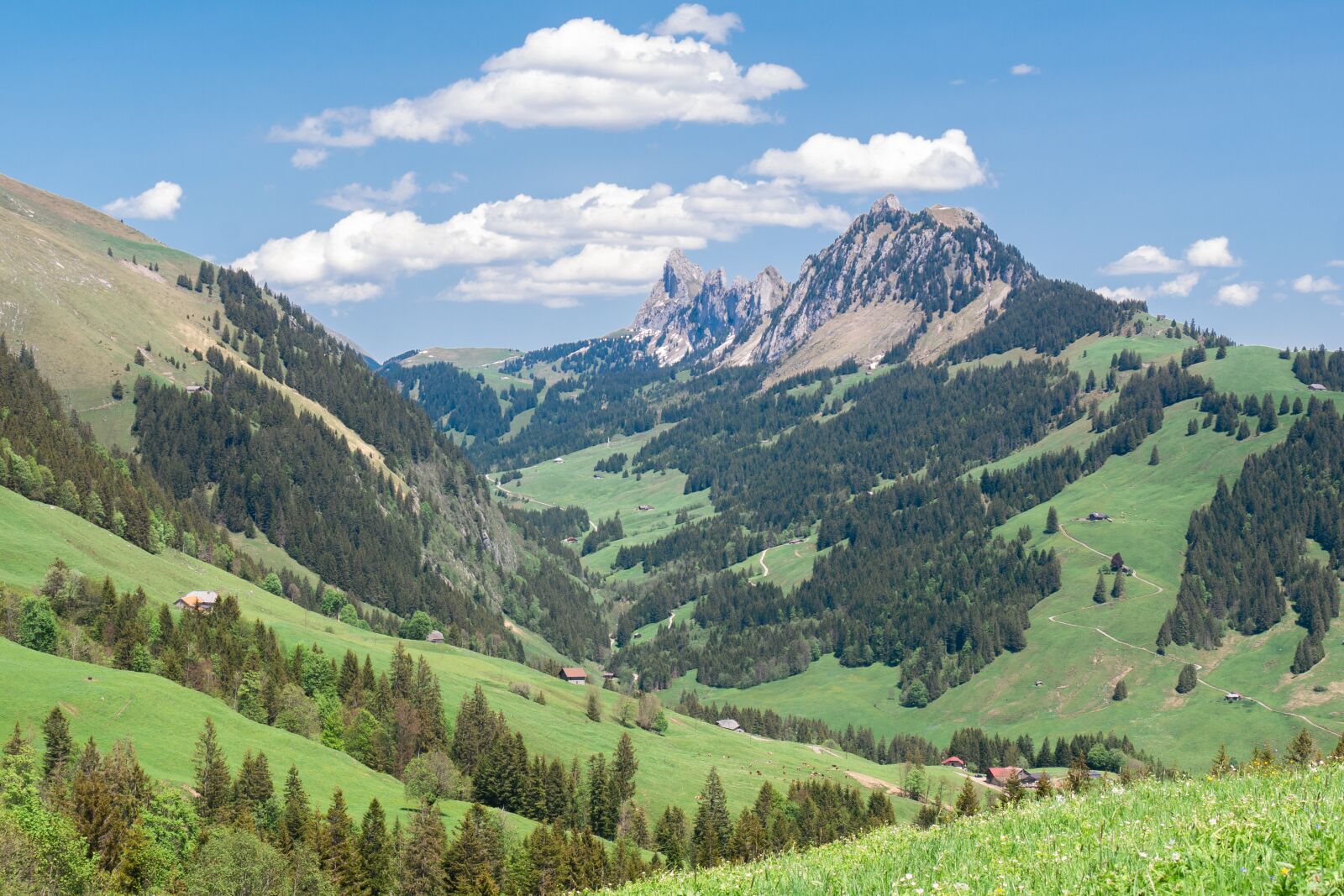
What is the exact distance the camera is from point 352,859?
95.6 m

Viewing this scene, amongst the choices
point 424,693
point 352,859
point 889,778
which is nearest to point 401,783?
point 424,693

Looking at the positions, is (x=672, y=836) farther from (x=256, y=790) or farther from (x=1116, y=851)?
(x=1116, y=851)

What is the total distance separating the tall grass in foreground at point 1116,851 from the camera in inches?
604

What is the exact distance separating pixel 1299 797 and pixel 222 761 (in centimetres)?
10597

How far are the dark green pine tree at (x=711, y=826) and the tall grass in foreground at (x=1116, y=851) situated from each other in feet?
319

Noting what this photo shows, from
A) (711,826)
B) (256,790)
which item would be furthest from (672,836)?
(256,790)

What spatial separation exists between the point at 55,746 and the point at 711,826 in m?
70.5

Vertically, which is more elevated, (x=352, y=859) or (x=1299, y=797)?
(x=1299, y=797)

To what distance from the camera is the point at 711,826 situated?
13012 centimetres

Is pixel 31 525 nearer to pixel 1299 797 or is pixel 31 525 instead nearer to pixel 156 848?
pixel 156 848

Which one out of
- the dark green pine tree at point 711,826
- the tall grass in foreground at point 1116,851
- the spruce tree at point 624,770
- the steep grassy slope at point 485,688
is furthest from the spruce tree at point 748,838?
the tall grass in foreground at point 1116,851

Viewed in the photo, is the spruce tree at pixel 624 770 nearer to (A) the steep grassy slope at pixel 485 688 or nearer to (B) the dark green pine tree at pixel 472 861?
(A) the steep grassy slope at pixel 485 688

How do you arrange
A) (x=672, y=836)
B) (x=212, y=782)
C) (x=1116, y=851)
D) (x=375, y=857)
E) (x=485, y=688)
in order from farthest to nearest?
1. (x=485, y=688)
2. (x=672, y=836)
3. (x=212, y=782)
4. (x=375, y=857)
5. (x=1116, y=851)

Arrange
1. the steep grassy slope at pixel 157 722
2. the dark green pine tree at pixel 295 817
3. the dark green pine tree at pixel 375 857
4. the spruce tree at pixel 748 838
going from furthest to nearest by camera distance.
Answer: the spruce tree at pixel 748 838 → the steep grassy slope at pixel 157 722 → the dark green pine tree at pixel 375 857 → the dark green pine tree at pixel 295 817
